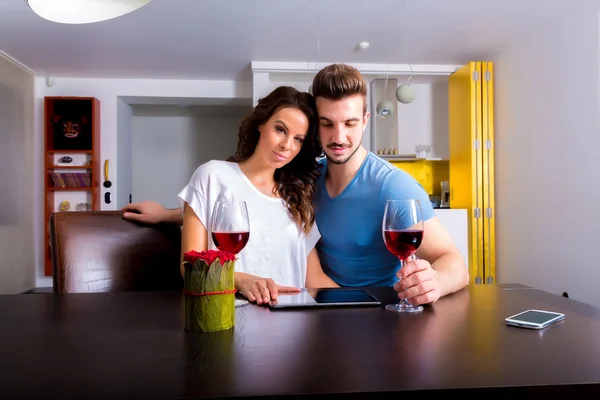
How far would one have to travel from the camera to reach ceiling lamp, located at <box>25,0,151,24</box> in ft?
3.60

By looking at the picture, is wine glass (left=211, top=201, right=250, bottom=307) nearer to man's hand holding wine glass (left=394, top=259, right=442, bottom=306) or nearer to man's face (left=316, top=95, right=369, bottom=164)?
man's hand holding wine glass (left=394, top=259, right=442, bottom=306)

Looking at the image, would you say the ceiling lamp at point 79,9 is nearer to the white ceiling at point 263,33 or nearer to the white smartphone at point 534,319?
the white smartphone at point 534,319

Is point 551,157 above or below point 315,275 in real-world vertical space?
above

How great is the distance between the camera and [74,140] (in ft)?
22.2

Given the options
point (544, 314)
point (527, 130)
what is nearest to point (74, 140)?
point (527, 130)

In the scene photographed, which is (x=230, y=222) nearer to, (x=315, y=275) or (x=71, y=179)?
(x=315, y=275)

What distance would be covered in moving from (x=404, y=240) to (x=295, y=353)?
0.41m


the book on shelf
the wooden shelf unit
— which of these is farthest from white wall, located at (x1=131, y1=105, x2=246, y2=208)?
the book on shelf

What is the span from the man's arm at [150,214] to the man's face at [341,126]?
20.6 inches

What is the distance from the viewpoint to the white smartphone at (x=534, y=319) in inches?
32.7

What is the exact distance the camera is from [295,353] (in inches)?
27.0

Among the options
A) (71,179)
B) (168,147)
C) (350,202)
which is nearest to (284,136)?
(350,202)

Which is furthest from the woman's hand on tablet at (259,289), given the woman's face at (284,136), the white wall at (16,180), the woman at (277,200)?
the white wall at (16,180)

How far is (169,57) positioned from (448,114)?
3.54 meters
